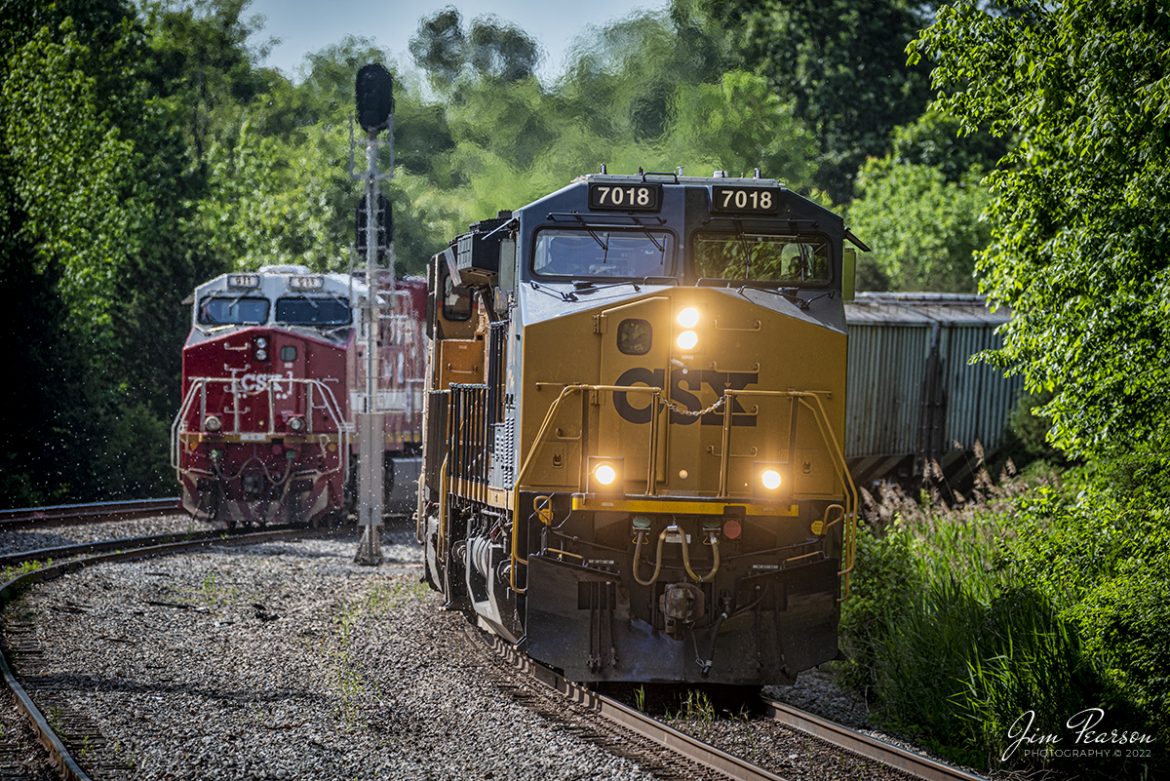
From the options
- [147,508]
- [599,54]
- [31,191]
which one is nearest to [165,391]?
[31,191]

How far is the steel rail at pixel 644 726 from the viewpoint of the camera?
8.25m

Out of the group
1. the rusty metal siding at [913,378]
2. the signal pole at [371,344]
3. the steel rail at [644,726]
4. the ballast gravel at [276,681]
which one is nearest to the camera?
the steel rail at [644,726]

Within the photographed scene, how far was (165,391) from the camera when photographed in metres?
33.9

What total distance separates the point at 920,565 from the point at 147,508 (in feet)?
52.0

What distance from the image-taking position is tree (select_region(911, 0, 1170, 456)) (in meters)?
10.5

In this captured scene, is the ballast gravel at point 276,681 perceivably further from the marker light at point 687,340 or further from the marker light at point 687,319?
the marker light at point 687,319

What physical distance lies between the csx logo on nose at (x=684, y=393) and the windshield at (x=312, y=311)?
1315 cm

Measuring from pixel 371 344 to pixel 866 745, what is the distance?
37.0 feet

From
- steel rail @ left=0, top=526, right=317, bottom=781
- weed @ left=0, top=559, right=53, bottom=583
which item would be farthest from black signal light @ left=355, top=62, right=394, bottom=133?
weed @ left=0, top=559, right=53, bottom=583

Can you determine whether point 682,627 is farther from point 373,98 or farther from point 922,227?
point 922,227

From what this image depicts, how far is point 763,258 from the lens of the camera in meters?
10.3

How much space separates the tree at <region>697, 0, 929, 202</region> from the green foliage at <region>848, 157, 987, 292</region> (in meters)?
6.00

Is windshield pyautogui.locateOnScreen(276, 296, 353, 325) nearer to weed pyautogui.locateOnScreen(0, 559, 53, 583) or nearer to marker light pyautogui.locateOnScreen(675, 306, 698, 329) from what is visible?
weed pyautogui.locateOnScreen(0, 559, 53, 583)

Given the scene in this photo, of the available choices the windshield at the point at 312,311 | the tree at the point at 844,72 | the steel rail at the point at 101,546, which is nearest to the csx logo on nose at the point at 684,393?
the steel rail at the point at 101,546
